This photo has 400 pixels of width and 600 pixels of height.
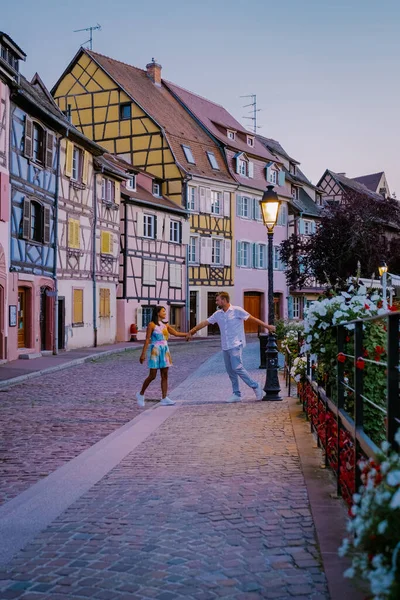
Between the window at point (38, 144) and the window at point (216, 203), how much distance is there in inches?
788

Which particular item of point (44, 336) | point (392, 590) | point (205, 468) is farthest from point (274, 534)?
point (44, 336)

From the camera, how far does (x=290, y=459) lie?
7.30m

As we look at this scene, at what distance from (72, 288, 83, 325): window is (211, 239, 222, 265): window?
1550 centimetres

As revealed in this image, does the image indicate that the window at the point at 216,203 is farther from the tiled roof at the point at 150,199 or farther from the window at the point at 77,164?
the window at the point at 77,164

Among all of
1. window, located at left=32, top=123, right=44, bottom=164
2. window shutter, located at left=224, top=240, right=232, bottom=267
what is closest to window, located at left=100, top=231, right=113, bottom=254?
window, located at left=32, top=123, right=44, bottom=164

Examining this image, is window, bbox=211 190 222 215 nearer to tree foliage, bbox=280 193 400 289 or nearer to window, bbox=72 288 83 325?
tree foliage, bbox=280 193 400 289

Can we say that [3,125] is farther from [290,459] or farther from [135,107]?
[135,107]

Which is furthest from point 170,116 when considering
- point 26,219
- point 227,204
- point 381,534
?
point 381,534

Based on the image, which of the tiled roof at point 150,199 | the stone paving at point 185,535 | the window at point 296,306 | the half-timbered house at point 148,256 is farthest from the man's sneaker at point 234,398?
the window at point 296,306

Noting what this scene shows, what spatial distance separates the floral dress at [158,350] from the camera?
12.3m

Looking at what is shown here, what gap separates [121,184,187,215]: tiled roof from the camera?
36.4 meters

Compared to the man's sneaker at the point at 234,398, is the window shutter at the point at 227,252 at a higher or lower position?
higher

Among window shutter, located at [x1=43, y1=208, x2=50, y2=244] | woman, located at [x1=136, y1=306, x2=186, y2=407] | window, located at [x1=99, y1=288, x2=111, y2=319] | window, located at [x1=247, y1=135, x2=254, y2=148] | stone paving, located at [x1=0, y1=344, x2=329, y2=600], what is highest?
window, located at [x1=247, y1=135, x2=254, y2=148]

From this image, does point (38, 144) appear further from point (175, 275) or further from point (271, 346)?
point (175, 275)
